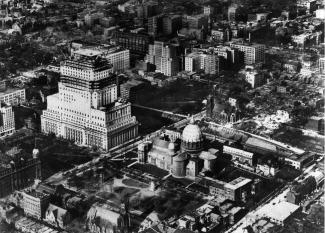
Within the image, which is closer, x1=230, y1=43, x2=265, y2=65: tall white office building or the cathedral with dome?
the cathedral with dome

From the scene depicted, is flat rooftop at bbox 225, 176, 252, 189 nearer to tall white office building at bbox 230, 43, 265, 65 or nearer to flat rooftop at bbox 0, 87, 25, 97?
flat rooftop at bbox 0, 87, 25, 97

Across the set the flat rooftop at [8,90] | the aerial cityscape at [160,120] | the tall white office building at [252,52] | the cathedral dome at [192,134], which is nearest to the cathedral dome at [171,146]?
the aerial cityscape at [160,120]

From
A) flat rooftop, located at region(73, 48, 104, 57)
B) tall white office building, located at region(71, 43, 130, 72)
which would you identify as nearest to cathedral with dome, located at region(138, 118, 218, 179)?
flat rooftop, located at region(73, 48, 104, 57)

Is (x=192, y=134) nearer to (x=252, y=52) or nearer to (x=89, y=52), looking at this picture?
(x=89, y=52)

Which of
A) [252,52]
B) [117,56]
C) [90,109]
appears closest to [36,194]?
[90,109]

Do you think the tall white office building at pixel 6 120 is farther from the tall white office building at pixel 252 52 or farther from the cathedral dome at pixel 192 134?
the tall white office building at pixel 252 52

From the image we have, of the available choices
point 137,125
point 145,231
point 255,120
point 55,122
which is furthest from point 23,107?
point 145,231

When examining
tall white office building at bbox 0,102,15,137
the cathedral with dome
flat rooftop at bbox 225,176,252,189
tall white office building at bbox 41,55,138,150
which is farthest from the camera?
tall white office building at bbox 0,102,15,137
